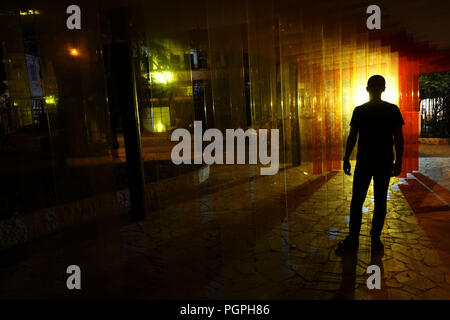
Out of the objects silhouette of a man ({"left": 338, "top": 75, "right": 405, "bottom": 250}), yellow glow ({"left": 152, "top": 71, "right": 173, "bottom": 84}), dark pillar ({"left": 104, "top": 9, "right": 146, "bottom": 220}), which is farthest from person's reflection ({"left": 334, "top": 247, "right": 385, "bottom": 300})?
yellow glow ({"left": 152, "top": 71, "right": 173, "bottom": 84})

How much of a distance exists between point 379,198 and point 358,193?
240mm

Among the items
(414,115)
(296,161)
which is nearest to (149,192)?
(296,161)

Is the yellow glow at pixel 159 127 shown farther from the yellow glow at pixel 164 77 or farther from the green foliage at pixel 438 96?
the green foliage at pixel 438 96

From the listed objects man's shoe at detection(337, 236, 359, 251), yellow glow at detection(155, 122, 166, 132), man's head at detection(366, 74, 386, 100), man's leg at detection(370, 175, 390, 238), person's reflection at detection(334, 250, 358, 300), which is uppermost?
man's head at detection(366, 74, 386, 100)

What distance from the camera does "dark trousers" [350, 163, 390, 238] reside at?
3381 mm

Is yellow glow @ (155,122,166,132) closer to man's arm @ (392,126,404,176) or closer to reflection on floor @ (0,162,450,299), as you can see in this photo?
reflection on floor @ (0,162,450,299)

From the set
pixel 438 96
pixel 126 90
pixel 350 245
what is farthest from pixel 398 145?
pixel 438 96

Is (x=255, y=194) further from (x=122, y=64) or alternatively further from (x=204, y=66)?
(x=204, y=66)

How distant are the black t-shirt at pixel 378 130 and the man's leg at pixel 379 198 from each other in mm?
169

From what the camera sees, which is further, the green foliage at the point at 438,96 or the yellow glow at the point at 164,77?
the green foliage at the point at 438,96

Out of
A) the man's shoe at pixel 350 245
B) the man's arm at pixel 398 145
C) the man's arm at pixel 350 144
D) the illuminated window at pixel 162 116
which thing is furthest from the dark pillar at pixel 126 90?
the man's arm at pixel 398 145

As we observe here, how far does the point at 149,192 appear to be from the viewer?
5.90 m

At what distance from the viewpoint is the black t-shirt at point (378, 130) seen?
Result: 10.9 feet

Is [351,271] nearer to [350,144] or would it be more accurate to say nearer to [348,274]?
[348,274]
